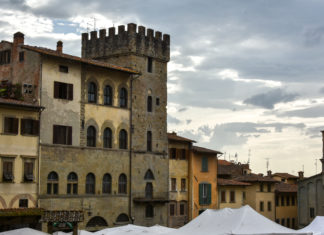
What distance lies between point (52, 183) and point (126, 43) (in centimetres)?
1308

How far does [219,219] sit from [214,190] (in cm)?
2517

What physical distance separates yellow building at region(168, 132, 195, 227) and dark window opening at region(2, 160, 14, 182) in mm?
15876

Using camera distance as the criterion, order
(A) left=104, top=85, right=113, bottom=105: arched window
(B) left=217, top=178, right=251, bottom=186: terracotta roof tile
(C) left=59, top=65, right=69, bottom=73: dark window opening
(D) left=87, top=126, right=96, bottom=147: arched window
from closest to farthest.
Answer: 1. (C) left=59, top=65, right=69, bottom=73: dark window opening
2. (D) left=87, top=126, right=96, bottom=147: arched window
3. (A) left=104, top=85, right=113, bottom=105: arched window
4. (B) left=217, top=178, right=251, bottom=186: terracotta roof tile

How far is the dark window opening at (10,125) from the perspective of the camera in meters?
35.9

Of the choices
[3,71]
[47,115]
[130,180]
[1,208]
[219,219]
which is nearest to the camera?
[219,219]

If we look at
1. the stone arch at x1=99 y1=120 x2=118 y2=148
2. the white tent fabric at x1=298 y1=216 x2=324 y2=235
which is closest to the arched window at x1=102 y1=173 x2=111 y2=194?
the stone arch at x1=99 y1=120 x2=118 y2=148

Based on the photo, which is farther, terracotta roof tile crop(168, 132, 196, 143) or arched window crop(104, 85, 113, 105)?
terracotta roof tile crop(168, 132, 196, 143)

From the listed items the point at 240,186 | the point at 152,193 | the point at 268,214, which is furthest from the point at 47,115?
the point at 268,214

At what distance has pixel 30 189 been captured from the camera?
122ft

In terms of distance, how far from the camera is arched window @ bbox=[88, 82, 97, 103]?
137ft

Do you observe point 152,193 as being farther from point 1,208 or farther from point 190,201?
point 1,208

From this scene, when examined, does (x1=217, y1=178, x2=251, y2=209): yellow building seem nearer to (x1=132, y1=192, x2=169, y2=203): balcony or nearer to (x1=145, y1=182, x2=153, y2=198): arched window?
(x1=132, y1=192, x2=169, y2=203): balcony

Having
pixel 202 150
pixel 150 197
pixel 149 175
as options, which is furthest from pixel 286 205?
pixel 149 175

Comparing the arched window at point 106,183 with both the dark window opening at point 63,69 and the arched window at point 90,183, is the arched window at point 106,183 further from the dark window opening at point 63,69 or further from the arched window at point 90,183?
the dark window opening at point 63,69
